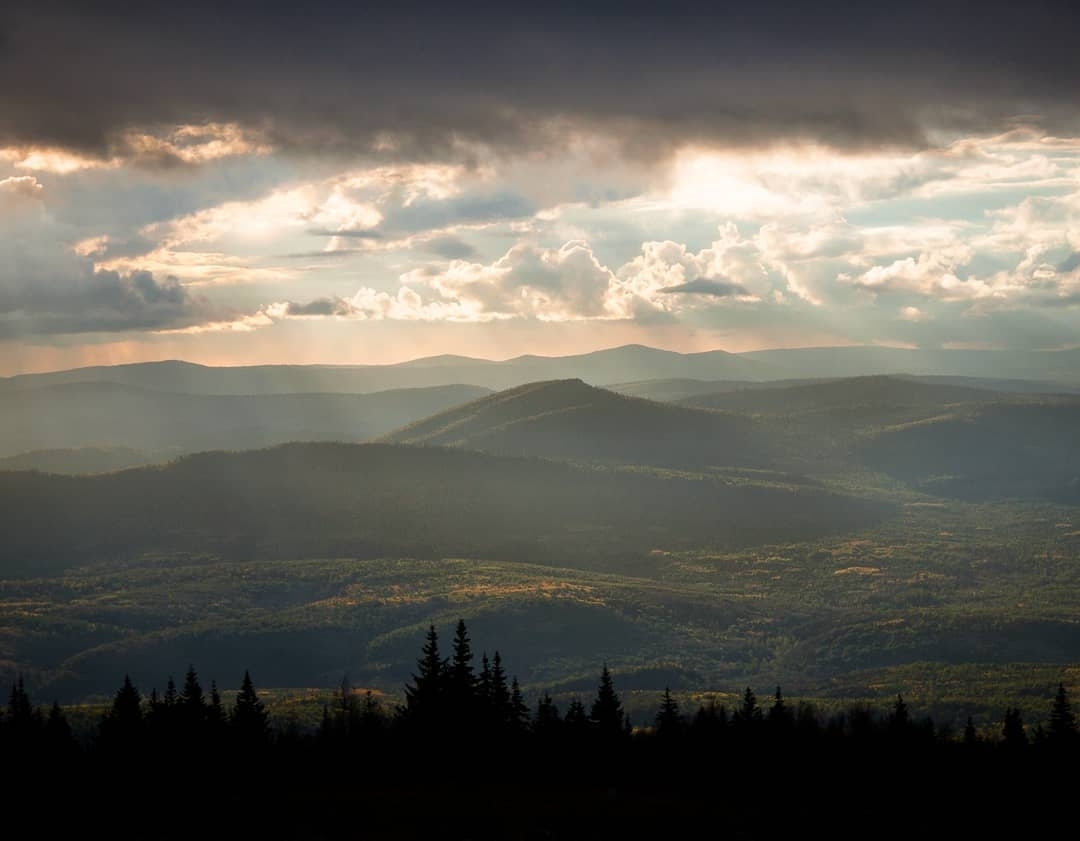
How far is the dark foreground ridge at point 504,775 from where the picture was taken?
218ft

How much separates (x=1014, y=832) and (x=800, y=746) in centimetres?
3864

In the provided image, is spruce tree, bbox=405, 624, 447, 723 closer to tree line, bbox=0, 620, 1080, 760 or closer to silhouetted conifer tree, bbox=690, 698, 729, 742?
tree line, bbox=0, 620, 1080, 760

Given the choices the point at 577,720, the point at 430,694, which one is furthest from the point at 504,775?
the point at 577,720

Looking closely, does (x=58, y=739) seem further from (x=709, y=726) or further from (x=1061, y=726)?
(x=1061, y=726)

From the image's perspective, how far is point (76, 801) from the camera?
3014 inches

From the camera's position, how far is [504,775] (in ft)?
280

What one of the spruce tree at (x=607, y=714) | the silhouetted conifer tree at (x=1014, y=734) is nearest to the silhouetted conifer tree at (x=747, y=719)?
the spruce tree at (x=607, y=714)

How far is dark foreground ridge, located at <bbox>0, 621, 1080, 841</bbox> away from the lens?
66.4 meters

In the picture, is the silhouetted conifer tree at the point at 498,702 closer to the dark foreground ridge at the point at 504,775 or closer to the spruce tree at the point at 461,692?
the dark foreground ridge at the point at 504,775

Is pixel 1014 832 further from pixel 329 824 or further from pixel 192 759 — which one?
pixel 192 759

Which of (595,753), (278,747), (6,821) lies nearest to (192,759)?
(278,747)

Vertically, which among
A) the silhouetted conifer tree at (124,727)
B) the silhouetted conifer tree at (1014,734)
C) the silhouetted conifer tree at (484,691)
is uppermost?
the silhouetted conifer tree at (484,691)

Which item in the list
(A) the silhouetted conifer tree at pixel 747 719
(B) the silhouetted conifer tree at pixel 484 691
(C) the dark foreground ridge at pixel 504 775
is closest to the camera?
(C) the dark foreground ridge at pixel 504 775

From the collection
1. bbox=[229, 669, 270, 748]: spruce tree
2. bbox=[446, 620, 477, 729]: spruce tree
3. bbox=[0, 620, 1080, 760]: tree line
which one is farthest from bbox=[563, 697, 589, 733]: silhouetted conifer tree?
bbox=[229, 669, 270, 748]: spruce tree
